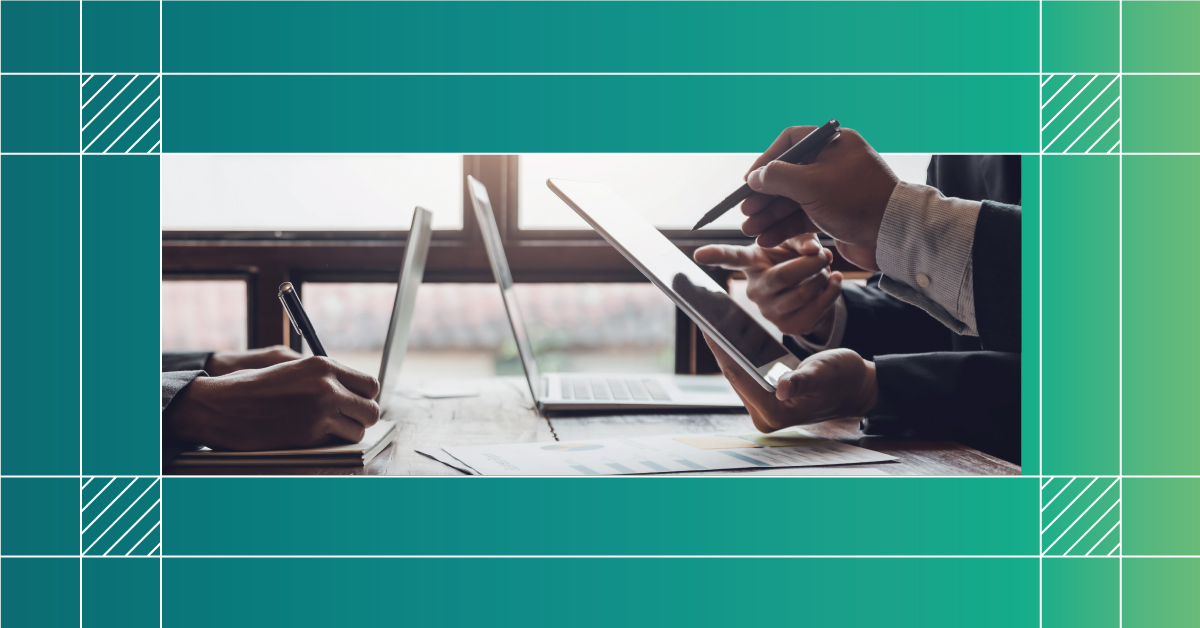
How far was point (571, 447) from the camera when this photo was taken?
680 mm

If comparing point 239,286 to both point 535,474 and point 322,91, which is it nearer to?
point 322,91

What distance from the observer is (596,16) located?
2.13 ft

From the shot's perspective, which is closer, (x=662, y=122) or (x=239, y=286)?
(x=662, y=122)

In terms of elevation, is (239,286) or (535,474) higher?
(239,286)

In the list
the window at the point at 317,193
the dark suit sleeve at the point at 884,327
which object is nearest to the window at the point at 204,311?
the window at the point at 317,193

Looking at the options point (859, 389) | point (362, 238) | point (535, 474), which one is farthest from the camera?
point (362, 238)

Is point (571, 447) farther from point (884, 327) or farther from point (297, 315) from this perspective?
point (884, 327)

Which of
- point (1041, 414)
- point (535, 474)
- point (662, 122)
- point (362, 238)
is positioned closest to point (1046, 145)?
point (1041, 414)

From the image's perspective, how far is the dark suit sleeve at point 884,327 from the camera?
1.16 metres

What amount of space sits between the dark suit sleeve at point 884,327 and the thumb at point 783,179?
52 cm

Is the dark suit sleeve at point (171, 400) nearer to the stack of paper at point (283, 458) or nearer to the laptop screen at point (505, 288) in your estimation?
the stack of paper at point (283, 458)

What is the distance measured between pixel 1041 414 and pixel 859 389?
0.17 meters

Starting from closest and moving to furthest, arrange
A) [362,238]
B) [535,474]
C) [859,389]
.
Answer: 1. [535,474]
2. [859,389]
3. [362,238]

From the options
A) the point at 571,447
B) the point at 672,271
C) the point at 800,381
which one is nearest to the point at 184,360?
the point at 571,447
